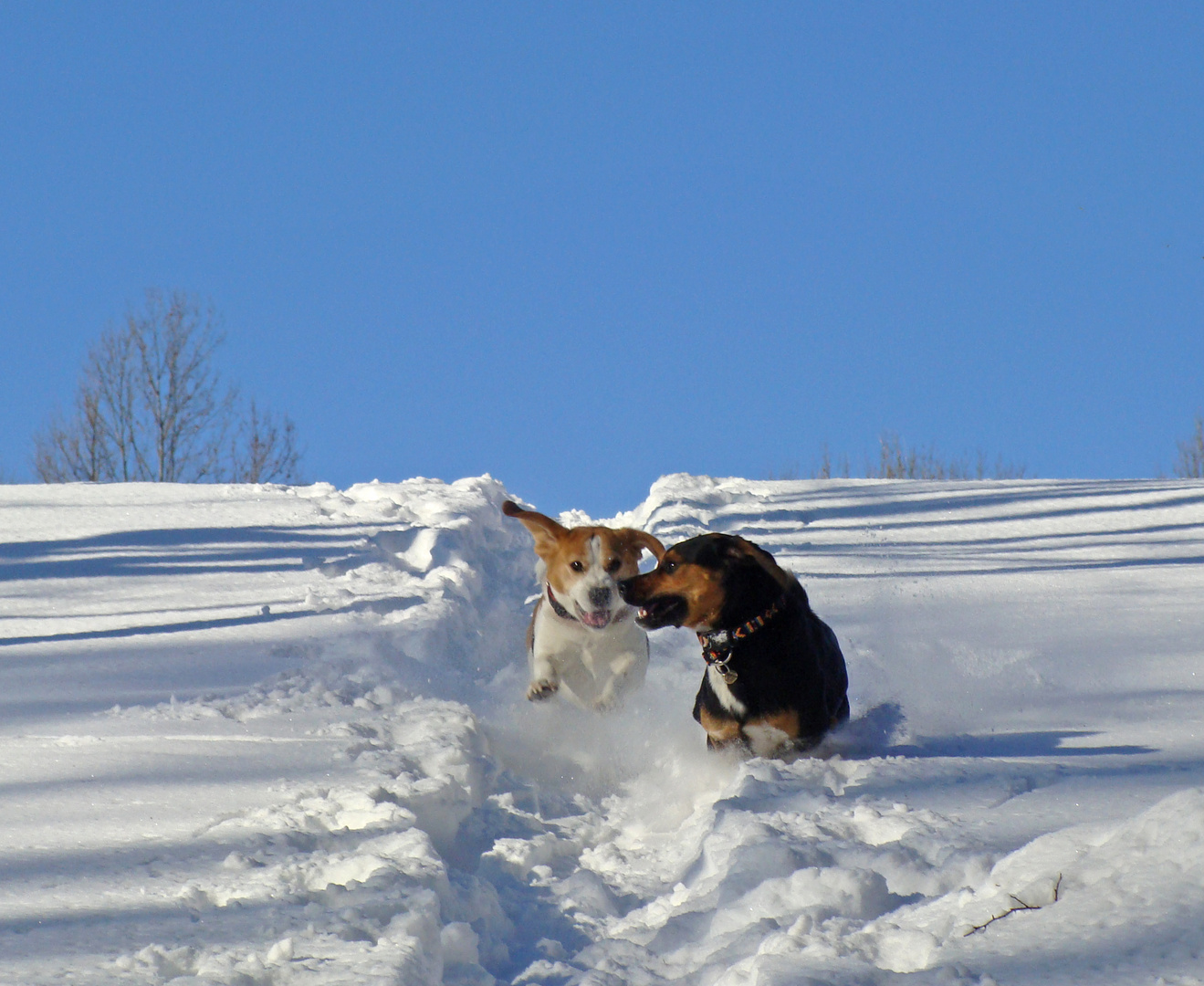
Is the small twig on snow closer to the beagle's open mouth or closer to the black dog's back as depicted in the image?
the black dog's back

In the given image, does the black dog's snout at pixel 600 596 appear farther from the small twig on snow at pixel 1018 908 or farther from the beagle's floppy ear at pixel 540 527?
the small twig on snow at pixel 1018 908

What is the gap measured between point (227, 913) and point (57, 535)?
8302 mm

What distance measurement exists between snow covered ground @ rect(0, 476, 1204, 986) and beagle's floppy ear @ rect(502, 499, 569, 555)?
32.6 inches

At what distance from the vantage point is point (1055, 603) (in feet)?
23.8

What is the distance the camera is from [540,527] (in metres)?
5.43

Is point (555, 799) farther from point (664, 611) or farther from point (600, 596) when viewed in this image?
point (600, 596)

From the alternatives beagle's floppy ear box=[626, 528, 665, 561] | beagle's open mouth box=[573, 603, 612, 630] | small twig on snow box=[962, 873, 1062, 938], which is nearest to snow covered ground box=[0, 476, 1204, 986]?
small twig on snow box=[962, 873, 1062, 938]

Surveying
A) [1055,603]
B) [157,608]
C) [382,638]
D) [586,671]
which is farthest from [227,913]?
[1055,603]

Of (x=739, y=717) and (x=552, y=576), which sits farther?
(x=552, y=576)

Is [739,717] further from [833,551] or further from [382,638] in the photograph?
[833,551]

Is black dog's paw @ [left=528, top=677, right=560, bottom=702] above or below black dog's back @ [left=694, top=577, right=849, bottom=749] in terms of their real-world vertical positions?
above

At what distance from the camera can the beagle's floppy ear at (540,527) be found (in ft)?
17.1

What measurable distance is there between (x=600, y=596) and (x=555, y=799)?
4.21 feet

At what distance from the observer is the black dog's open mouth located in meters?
3.89
